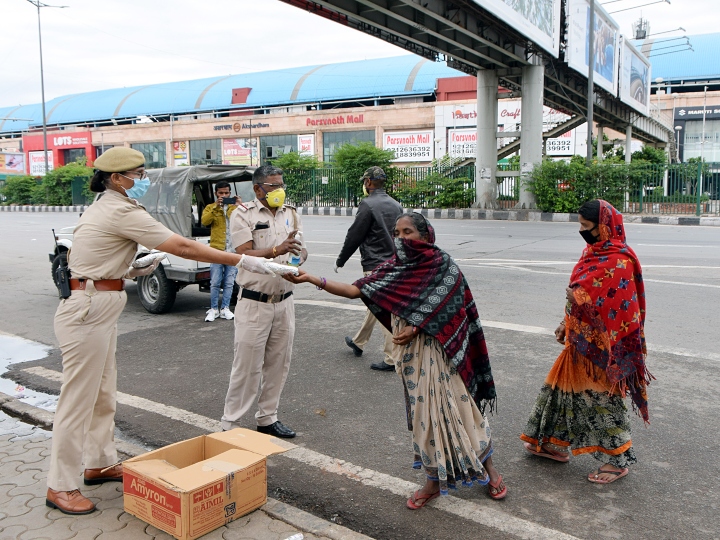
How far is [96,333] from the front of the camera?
3.41m

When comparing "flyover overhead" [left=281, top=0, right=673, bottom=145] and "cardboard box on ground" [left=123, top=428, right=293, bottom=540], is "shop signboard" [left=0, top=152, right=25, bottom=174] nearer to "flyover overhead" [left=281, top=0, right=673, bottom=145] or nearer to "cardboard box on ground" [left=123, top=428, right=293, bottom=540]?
"flyover overhead" [left=281, top=0, right=673, bottom=145]

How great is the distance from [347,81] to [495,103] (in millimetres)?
30725

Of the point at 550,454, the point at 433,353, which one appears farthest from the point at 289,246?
the point at 550,454

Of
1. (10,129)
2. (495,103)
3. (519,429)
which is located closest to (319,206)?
(495,103)

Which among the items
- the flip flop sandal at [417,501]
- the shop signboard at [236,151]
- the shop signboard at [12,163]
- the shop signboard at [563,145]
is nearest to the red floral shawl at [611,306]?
the flip flop sandal at [417,501]

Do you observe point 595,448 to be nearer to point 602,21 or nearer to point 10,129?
point 602,21

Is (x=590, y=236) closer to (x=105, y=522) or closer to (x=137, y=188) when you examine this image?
(x=137, y=188)

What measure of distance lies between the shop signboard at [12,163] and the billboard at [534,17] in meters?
59.2

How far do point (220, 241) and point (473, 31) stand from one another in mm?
16676

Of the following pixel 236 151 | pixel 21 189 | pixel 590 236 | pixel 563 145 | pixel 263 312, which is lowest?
pixel 263 312

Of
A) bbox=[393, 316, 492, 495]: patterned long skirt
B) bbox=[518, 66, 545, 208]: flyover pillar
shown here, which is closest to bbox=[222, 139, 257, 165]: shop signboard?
bbox=[518, 66, 545, 208]: flyover pillar

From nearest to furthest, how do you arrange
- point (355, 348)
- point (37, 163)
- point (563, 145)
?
point (355, 348) < point (563, 145) < point (37, 163)

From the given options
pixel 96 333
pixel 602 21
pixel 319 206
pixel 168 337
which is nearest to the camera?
pixel 96 333

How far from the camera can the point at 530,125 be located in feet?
84.9
